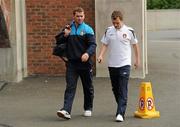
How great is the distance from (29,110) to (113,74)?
5.90 ft

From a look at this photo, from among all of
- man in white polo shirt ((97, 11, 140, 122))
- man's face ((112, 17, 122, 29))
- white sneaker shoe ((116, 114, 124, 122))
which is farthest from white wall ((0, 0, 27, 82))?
white sneaker shoe ((116, 114, 124, 122))

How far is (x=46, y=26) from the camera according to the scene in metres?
14.0

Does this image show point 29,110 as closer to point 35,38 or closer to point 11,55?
point 11,55

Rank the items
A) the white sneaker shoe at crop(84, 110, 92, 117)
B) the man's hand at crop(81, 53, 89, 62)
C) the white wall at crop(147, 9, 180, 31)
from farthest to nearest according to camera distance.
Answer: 1. the white wall at crop(147, 9, 180, 31)
2. the white sneaker shoe at crop(84, 110, 92, 117)
3. the man's hand at crop(81, 53, 89, 62)

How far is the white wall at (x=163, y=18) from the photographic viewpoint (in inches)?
1745

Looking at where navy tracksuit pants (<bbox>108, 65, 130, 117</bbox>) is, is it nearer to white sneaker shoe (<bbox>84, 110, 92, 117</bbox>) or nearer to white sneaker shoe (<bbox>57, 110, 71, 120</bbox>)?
white sneaker shoe (<bbox>84, 110, 92, 117</bbox>)

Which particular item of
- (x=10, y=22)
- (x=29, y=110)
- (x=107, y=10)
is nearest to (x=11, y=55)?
(x=10, y=22)

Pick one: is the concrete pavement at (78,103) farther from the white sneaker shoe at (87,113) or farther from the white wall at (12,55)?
the white wall at (12,55)

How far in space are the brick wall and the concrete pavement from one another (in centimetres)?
36

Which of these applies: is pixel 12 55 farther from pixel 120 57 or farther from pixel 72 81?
pixel 120 57

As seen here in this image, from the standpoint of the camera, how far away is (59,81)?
13.4 m

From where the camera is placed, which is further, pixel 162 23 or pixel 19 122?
pixel 162 23

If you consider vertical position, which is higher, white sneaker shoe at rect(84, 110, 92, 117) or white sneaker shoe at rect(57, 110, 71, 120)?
white sneaker shoe at rect(57, 110, 71, 120)

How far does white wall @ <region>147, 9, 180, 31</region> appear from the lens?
44312mm
